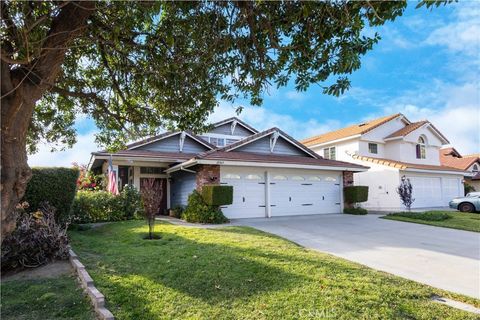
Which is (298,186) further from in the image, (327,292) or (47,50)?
(47,50)

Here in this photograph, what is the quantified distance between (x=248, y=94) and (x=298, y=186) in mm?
11839

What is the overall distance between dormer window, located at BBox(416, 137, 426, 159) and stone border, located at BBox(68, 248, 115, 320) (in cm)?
2730

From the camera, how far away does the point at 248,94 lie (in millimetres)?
6363

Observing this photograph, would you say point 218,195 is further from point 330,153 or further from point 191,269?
point 330,153

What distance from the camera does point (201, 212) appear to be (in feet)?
46.8

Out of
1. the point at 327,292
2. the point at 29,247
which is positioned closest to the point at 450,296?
the point at 327,292

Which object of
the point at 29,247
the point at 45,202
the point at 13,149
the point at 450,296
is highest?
the point at 13,149

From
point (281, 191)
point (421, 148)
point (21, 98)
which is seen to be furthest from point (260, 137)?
point (421, 148)

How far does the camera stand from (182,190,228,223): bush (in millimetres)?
14125

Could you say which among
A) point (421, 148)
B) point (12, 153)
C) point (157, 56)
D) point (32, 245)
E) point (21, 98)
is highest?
point (421, 148)

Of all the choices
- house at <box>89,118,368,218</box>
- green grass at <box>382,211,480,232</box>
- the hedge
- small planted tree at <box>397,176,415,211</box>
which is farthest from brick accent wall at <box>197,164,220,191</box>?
small planted tree at <box>397,176,415,211</box>

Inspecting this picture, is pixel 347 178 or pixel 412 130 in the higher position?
pixel 412 130

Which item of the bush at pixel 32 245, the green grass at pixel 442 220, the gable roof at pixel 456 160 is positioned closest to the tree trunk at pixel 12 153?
the bush at pixel 32 245

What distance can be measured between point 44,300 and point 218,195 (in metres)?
9.31
